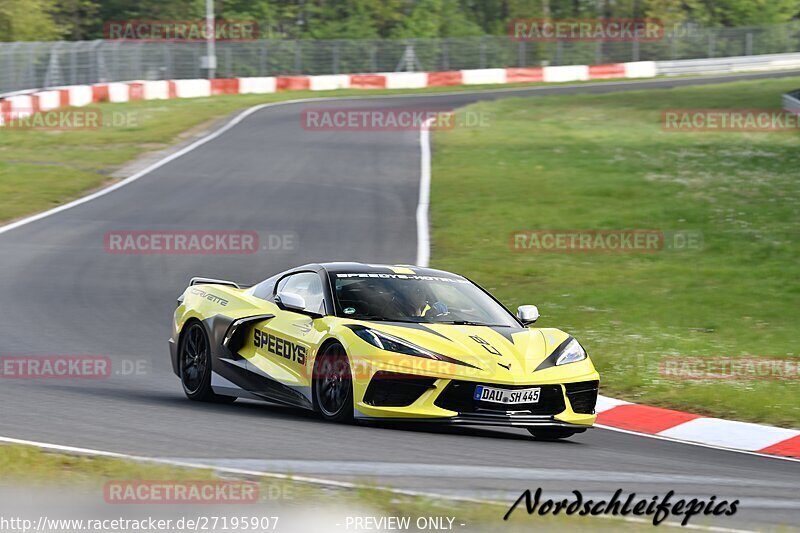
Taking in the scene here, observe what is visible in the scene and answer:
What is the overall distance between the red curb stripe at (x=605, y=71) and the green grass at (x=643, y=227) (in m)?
22.3

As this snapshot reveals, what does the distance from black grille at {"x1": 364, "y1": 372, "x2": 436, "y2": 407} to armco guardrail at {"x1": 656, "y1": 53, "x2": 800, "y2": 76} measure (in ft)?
191

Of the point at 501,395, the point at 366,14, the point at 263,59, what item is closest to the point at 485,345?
the point at 501,395

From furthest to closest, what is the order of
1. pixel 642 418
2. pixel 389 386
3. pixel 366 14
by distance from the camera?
pixel 366 14
pixel 642 418
pixel 389 386

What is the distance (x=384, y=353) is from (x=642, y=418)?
2567 millimetres

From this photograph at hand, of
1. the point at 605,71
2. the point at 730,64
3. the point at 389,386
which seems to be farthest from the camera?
the point at 730,64

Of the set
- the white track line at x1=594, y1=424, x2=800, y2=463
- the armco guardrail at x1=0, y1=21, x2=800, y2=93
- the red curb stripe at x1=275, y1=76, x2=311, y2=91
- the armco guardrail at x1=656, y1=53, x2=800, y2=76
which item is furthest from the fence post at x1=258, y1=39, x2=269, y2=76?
the white track line at x1=594, y1=424, x2=800, y2=463

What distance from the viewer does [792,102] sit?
126ft

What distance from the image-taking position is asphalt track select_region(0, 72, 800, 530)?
729 centimetres

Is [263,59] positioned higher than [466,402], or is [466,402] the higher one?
[466,402]

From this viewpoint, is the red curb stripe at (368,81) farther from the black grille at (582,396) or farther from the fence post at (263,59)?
the black grille at (582,396)

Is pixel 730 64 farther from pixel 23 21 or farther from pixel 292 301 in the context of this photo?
pixel 292 301

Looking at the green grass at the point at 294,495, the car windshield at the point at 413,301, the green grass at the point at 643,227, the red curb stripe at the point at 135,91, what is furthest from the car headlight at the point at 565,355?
the red curb stripe at the point at 135,91

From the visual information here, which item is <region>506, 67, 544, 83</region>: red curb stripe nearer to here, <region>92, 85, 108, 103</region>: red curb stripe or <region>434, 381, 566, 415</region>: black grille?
<region>92, 85, 108, 103</region>: red curb stripe

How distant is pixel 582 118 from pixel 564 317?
980 inches
